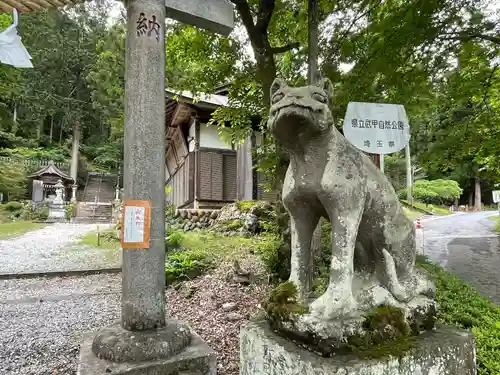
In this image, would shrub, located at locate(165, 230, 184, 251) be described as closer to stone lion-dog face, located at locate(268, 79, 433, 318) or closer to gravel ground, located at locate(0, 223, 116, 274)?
gravel ground, located at locate(0, 223, 116, 274)

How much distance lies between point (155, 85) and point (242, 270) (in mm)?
3887

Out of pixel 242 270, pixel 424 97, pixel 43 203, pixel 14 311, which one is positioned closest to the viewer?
pixel 424 97

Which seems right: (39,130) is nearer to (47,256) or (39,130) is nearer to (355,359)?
(47,256)

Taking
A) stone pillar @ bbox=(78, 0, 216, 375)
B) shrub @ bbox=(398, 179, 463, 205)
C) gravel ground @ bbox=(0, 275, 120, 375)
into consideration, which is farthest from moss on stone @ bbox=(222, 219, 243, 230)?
shrub @ bbox=(398, 179, 463, 205)

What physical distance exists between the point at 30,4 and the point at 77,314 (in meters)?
4.25

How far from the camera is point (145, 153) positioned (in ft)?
9.01

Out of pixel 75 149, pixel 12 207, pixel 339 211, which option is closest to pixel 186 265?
pixel 339 211

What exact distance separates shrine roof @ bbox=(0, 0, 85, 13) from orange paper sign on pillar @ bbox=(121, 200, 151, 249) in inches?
88.2

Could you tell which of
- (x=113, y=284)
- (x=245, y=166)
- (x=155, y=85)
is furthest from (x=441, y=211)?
(x=155, y=85)

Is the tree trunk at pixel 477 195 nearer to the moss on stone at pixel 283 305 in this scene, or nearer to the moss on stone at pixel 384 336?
the moss on stone at pixel 384 336

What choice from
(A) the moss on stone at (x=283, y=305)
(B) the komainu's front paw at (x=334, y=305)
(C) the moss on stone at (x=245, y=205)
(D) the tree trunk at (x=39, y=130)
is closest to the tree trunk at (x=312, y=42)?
(A) the moss on stone at (x=283, y=305)

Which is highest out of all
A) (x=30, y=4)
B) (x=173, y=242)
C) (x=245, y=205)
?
(x=30, y=4)

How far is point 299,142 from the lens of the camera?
1718 millimetres

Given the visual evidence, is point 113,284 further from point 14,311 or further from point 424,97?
point 424,97
